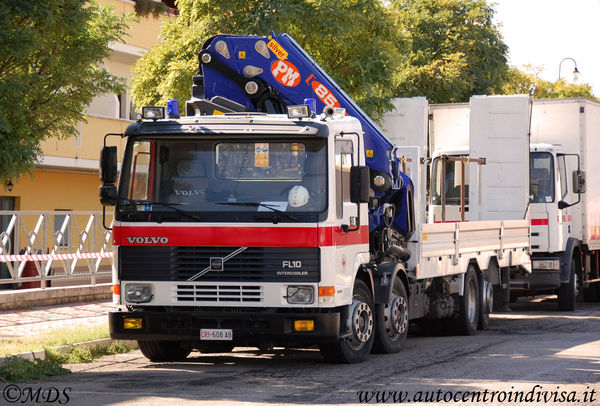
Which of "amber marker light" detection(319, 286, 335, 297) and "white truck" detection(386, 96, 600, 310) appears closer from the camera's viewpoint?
"amber marker light" detection(319, 286, 335, 297)

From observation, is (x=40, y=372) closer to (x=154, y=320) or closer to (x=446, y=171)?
(x=154, y=320)

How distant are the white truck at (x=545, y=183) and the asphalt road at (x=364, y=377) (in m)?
5.27

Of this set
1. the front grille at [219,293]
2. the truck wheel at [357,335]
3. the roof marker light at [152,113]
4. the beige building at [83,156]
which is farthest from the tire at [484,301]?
the beige building at [83,156]

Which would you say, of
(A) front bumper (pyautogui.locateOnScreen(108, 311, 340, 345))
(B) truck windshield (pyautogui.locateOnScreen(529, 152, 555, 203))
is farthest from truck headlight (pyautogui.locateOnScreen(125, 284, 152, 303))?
(B) truck windshield (pyautogui.locateOnScreen(529, 152, 555, 203))

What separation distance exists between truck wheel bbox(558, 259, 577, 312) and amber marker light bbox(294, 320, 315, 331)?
10747 millimetres

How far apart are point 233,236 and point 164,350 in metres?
2.03

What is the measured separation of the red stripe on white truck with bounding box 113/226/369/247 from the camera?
38.2ft

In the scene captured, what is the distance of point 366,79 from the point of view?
2314 centimetres

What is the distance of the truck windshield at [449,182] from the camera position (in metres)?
20.8

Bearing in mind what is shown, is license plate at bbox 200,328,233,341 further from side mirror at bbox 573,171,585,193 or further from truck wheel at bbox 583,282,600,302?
truck wheel at bbox 583,282,600,302

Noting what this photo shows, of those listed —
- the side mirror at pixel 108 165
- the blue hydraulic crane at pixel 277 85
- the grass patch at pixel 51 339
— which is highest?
the blue hydraulic crane at pixel 277 85

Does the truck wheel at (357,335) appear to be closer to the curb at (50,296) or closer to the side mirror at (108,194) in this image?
the side mirror at (108,194)

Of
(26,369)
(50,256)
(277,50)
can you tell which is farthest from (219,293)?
(50,256)

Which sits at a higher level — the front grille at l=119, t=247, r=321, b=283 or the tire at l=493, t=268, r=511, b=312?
the front grille at l=119, t=247, r=321, b=283
